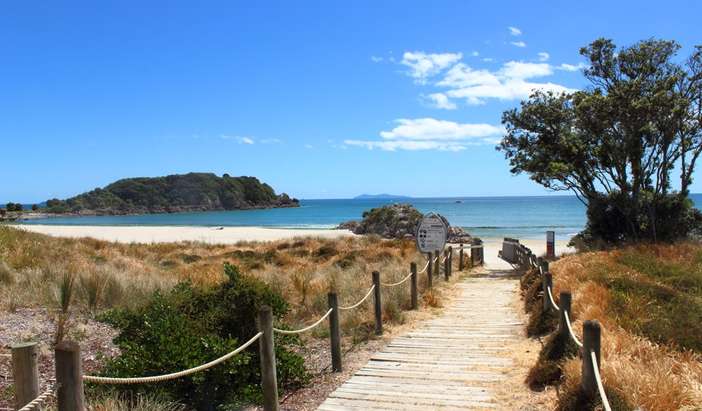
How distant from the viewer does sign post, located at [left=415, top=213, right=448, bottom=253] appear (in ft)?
51.3

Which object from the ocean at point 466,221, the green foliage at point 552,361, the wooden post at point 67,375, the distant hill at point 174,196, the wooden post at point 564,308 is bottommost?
the ocean at point 466,221

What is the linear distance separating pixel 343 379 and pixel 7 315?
5.23 meters

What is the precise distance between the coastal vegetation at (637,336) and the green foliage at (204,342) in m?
3.08

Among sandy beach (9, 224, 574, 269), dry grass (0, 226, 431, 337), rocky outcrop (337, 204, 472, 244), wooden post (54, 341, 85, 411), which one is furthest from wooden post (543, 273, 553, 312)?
rocky outcrop (337, 204, 472, 244)

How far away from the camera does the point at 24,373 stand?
10.1 feet

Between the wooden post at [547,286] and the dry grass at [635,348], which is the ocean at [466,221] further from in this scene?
the wooden post at [547,286]

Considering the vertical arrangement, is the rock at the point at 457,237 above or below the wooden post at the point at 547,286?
below

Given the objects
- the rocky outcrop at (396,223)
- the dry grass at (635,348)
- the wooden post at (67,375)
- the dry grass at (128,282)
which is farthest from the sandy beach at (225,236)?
the wooden post at (67,375)

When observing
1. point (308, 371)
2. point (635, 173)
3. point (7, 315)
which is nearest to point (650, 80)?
point (635, 173)

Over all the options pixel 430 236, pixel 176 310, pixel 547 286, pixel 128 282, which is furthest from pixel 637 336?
pixel 430 236

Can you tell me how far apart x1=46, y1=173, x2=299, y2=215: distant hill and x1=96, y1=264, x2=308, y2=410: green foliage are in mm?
131840

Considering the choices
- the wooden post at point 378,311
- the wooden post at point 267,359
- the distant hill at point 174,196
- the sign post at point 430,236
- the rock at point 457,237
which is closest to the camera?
the wooden post at point 267,359

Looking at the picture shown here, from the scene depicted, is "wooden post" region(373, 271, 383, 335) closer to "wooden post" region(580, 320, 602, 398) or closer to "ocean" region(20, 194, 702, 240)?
"wooden post" region(580, 320, 602, 398)

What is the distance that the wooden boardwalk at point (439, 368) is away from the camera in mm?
5664
